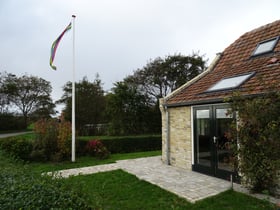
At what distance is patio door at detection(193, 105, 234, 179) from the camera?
18.3 ft

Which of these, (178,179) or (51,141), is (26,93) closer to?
(51,141)

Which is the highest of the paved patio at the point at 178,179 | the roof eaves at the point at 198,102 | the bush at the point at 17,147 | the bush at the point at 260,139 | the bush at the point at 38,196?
the roof eaves at the point at 198,102

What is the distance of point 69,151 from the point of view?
9219 mm

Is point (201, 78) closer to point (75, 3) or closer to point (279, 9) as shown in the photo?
point (279, 9)

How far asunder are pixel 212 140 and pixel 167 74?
598 inches

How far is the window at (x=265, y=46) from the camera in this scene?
6.90m

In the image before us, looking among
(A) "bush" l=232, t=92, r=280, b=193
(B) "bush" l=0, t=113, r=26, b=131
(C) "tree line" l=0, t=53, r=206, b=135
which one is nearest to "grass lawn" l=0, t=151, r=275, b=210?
(A) "bush" l=232, t=92, r=280, b=193

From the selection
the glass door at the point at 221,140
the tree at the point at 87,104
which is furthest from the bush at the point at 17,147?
the glass door at the point at 221,140

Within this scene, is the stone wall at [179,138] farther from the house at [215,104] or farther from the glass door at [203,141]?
the glass door at [203,141]

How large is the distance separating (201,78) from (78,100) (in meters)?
12.9

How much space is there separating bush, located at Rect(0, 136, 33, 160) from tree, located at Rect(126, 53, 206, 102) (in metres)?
13.2

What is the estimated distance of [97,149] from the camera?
394 inches

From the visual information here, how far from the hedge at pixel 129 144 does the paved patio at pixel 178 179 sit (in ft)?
10.6

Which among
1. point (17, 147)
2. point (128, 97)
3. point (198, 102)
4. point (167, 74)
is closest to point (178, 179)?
point (198, 102)
